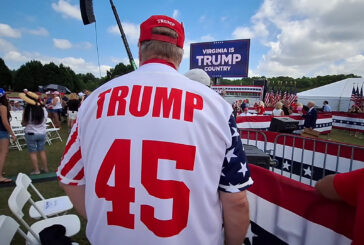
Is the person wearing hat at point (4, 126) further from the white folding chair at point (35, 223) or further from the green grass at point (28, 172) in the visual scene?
the white folding chair at point (35, 223)

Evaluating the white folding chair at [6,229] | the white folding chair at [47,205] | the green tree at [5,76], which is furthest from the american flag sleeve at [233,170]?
the green tree at [5,76]

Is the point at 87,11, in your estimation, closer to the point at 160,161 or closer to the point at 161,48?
the point at 161,48

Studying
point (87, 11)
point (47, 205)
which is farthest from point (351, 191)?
point (87, 11)

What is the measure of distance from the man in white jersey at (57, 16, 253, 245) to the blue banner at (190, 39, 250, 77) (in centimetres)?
1994

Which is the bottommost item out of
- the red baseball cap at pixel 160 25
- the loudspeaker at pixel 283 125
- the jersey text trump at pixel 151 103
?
the loudspeaker at pixel 283 125

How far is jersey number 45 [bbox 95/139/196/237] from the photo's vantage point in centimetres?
91

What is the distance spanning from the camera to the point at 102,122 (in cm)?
99

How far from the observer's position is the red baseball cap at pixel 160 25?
3.57 ft

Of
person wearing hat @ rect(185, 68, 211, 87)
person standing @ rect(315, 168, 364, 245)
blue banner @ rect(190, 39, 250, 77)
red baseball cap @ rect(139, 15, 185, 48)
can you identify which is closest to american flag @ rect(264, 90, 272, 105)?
blue banner @ rect(190, 39, 250, 77)

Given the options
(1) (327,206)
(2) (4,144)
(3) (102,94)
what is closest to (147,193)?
(3) (102,94)

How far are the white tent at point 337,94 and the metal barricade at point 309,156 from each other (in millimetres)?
23780

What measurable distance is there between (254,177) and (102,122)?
1.48 m

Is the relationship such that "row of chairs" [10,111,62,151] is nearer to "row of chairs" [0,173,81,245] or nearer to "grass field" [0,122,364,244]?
"grass field" [0,122,364,244]

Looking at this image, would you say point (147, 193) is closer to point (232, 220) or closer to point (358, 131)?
point (232, 220)
